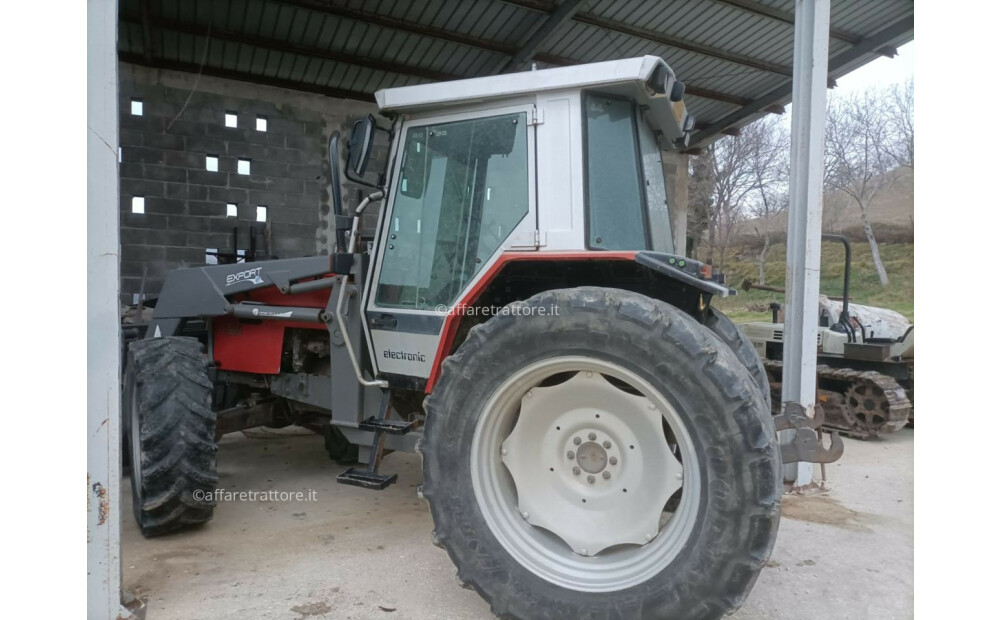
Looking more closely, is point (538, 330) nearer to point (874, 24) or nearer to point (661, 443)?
point (661, 443)

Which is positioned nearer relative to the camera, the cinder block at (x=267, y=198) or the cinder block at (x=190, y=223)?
the cinder block at (x=190, y=223)

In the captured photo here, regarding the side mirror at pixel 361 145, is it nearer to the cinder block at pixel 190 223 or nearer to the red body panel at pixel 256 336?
the red body panel at pixel 256 336

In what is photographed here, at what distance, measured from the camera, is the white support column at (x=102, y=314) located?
2533mm

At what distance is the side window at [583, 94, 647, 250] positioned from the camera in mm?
3041

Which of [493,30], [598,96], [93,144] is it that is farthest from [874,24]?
[93,144]

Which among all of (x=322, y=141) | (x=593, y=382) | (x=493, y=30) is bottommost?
(x=593, y=382)

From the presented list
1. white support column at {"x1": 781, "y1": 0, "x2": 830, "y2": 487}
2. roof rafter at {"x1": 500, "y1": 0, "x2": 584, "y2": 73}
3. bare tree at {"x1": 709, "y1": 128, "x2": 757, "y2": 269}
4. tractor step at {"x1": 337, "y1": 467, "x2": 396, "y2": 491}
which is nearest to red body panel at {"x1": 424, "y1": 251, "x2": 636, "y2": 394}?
tractor step at {"x1": 337, "y1": 467, "x2": 396, "y2": 491}

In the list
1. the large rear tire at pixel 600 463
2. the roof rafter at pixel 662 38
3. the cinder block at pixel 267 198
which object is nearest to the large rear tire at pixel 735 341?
the large rear tire at pixel 600 463

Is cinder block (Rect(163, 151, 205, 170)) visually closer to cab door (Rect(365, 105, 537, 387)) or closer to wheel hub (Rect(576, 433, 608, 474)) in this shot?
cab door (Rect(365, 105, 537, 387))

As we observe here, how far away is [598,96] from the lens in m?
3.12

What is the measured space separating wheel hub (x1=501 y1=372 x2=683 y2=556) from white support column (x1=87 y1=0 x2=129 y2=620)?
1.60m

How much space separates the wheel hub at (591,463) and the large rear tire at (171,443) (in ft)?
6.03

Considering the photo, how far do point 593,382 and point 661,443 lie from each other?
360 mm

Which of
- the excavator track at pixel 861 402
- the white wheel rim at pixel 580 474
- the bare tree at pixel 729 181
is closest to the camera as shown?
the white wheel rim at pixel 580 474
